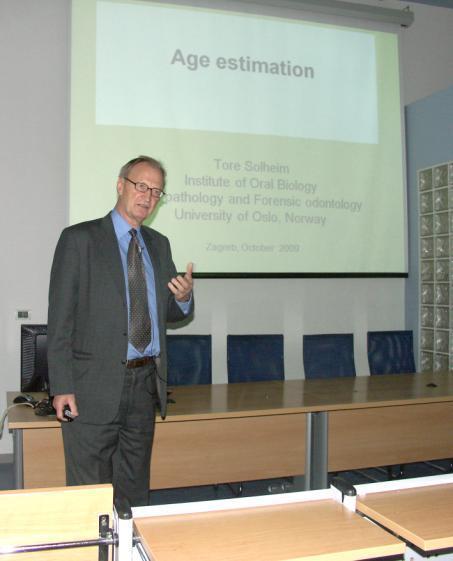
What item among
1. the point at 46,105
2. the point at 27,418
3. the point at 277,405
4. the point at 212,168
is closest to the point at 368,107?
the point at 212,168

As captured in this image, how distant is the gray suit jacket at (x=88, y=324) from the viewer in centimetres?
212

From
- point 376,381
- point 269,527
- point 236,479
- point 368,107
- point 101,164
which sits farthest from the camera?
point 368,107

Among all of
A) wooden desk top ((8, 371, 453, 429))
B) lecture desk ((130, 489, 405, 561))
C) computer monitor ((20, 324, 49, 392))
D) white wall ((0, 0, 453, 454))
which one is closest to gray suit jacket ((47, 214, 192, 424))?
wooden desk top ((8, 371, 453, 429))

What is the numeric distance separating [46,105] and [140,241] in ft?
7.56

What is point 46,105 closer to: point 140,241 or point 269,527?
point 140,241

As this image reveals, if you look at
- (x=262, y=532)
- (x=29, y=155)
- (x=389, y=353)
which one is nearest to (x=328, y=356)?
(x=389, y=353)

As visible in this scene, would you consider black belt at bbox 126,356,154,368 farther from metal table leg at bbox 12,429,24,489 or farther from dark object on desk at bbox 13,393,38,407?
dark object on desk at bbox 13,393,38,407

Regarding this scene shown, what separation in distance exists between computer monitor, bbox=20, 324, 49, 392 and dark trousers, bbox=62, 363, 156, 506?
618 mm

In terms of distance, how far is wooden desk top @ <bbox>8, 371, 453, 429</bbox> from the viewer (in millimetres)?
2730

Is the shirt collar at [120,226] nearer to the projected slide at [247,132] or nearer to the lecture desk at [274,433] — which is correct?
the lecture desk at [274,433]

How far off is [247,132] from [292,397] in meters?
2.12

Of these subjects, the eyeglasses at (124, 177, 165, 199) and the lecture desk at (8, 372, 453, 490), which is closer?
the eyeglasses at (124, 177, 165, 199)

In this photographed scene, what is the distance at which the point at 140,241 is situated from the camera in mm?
2379

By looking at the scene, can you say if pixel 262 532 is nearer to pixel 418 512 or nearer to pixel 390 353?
pixel 418 512
